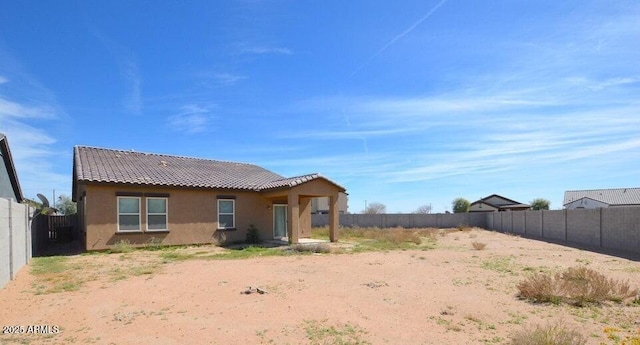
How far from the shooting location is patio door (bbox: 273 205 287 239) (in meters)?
22.9

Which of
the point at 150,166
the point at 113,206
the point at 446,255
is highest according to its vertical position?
the point at 150,166

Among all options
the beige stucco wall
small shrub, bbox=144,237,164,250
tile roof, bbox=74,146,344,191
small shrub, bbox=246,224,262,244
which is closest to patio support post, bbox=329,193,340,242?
tile roof, bbox=74,146,344,191

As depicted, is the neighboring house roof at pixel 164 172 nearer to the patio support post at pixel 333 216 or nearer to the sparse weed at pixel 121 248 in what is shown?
the patio support post at pixel 333 216

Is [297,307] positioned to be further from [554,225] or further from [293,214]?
[554,225]

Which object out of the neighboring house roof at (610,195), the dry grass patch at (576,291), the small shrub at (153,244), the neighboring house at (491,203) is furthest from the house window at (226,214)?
the neighboring house roof at (610,195)

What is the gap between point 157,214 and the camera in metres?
18.5

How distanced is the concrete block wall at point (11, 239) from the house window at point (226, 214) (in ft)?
28.7

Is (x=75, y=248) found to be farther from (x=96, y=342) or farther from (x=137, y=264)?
(x=96, y=342)

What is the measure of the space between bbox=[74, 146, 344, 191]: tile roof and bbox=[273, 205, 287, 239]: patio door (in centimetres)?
168

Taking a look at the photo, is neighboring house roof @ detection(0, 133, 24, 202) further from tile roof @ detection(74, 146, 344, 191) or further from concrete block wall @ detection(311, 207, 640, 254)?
concrete block wall @ detection(311, 207, 640, 254)

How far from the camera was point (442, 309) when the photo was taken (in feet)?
24.8

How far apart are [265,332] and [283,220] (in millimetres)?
17378

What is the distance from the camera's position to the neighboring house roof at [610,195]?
48472 mm

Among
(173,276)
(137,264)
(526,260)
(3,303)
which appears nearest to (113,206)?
(137,264)
